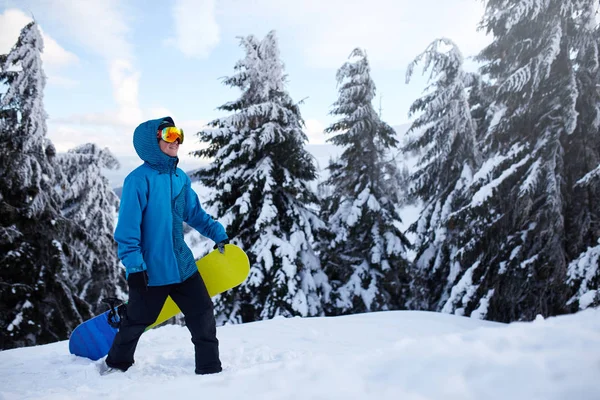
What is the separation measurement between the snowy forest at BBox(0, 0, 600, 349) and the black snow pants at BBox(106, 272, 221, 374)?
6.35 m

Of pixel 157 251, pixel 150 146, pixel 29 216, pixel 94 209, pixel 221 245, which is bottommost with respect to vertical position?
pixel 157 251

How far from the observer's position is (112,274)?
15031mm

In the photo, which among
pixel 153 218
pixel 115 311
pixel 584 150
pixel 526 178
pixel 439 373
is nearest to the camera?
pixel 439 373

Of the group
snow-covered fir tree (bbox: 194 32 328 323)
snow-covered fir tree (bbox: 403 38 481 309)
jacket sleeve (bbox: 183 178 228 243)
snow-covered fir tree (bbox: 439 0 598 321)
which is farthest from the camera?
snow-covered fir tree (bbox: 403 38 481 309)

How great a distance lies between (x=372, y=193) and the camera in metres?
15.8

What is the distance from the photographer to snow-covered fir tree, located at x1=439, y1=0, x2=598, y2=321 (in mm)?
8273

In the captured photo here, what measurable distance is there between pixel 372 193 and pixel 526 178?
7.33 m

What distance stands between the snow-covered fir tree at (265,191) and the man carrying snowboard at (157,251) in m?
8.09

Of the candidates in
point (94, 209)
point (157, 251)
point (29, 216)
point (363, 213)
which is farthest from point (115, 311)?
point (94, 209)

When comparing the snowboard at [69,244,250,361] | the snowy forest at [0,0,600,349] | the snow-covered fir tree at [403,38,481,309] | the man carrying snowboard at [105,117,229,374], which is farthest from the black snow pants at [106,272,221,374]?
the snow-covered fir tree at [403,38,481,309]

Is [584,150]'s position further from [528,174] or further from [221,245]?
[221,245]

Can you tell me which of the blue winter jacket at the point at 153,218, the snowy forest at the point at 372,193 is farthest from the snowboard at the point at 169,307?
the snowy forest at the point at 372,193

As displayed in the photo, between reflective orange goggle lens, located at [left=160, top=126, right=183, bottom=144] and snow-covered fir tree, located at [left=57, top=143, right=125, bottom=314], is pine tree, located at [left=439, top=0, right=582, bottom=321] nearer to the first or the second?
reflective orange goggle lens, located at [left=160, top=126, right=183, bottom=144]

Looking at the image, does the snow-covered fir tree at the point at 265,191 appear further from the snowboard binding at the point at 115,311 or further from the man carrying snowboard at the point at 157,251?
the man carrying snowboard at the point at 157,251
